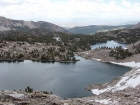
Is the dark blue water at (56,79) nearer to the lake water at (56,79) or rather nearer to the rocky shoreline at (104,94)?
the lake water at (56,79)

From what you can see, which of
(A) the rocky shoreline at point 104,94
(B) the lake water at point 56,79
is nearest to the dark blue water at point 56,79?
(B) the lake water at point 56,79

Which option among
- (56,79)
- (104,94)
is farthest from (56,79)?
(104,94)

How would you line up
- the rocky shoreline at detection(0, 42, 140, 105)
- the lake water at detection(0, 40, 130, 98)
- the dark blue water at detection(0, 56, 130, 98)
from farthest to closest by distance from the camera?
the dark blue water at detection(0, 56, 130, 98) → the lake water at detection(0, 40, 130, 98) → the rocky shoreline at detection(0, 42, 140, 105)

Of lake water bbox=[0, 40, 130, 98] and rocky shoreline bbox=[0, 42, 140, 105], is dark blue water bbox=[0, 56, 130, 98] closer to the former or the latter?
lake water bbox=[0, 40, 130, 98]

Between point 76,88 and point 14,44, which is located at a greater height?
point 14,44

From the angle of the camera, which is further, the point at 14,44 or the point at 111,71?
the point at 14,44

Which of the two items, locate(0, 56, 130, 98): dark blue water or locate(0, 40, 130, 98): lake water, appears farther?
locate(0, 56, 130, 98): dark blue water

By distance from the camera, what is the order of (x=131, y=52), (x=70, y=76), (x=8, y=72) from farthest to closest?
(x=131, y=52) < (x=8, y=72) < (x=70, y=76)

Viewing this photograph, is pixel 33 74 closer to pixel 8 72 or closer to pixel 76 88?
pixel 8 72

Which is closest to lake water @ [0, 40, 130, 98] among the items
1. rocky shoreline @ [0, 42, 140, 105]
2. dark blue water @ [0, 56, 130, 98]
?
dark blue water @ [0, 56, 130, 98]

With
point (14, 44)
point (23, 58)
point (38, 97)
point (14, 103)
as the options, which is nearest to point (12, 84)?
point (38, 97)

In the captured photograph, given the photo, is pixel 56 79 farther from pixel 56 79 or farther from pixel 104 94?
pixel 104 94
